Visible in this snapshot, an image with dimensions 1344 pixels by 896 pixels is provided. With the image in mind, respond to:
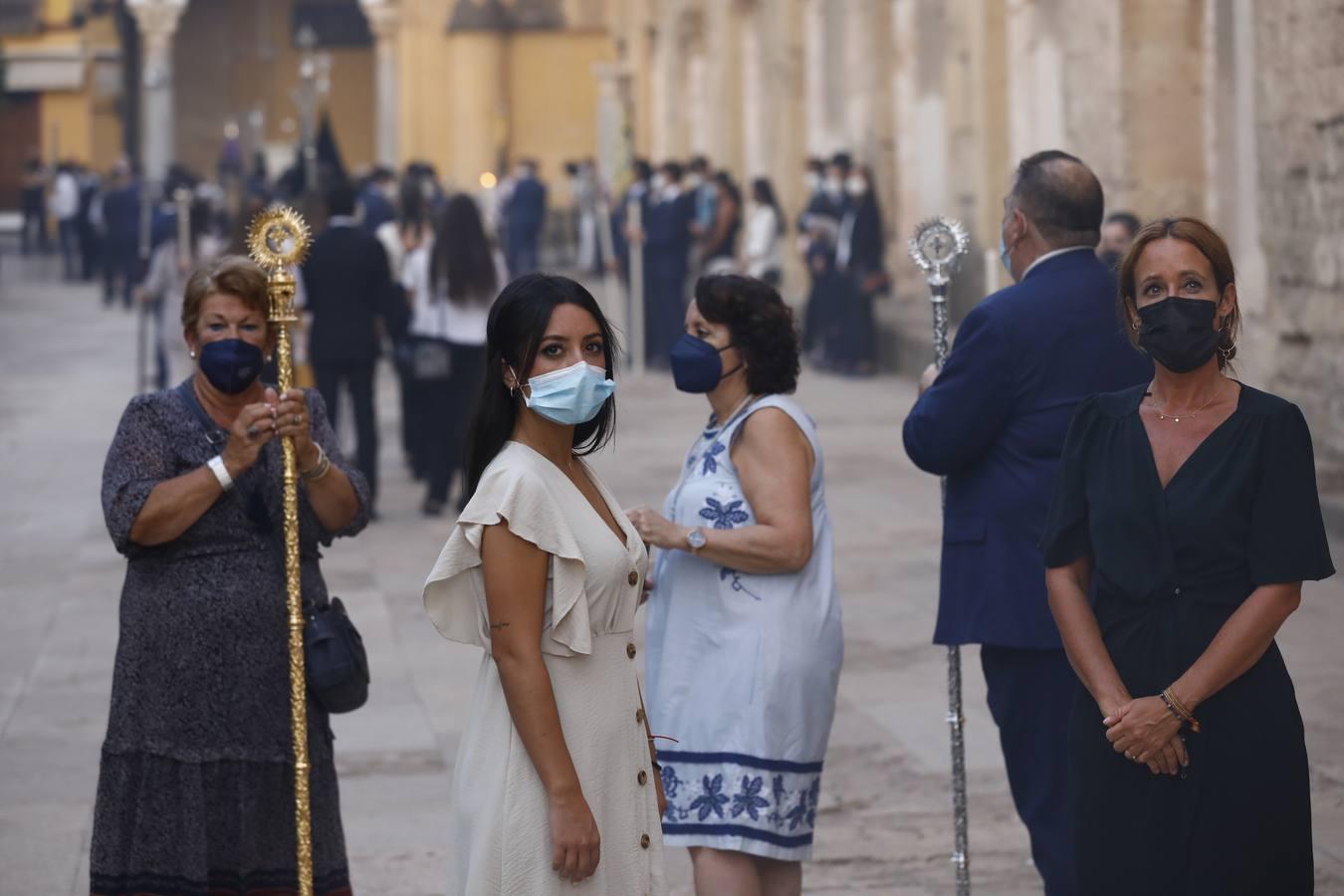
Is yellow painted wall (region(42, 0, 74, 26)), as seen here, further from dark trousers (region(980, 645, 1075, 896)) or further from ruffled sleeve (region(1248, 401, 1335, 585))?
ruffled sleeve (region(1248, 401, 1335, 585))

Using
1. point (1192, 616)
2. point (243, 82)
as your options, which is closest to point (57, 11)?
point (243, 82)

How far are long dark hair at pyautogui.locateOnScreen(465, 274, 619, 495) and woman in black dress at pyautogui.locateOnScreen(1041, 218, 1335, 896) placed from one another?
1.01m

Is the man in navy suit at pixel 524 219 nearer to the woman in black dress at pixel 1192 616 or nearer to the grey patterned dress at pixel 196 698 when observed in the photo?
the grey patterned dress at pixel 196 698

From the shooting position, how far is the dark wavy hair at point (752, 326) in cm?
515

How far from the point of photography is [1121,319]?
427 cm

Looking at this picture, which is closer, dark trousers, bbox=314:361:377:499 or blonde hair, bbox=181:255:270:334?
blonde hair, bbox=181:255:270:334

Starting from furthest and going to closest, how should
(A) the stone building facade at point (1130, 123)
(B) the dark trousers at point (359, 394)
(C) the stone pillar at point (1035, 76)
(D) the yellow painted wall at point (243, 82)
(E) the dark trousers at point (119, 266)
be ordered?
(D) the yellow painted wall at point (243, 82)
(E) the dark trousers at point (119, 266)
(C) the stone pillar at point (1035, 76)
(B) the dark trousers at point (359, 394)
(A) the stone building facade at point (1130, 123)

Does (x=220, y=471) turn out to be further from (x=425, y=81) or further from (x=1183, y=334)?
(x=425, y=81)

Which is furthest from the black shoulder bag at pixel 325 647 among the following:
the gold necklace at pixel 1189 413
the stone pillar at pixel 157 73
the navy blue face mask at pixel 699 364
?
the stone pillar at pixel 157 73

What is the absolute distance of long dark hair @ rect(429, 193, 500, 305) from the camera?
12344 mm

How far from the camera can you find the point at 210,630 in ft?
14.9

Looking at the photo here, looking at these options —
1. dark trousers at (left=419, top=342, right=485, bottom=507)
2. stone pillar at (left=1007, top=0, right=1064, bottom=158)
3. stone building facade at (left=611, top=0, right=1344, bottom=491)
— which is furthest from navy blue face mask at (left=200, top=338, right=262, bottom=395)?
stone pillar at (left=1007, top=0, right=1064, bottom=158)

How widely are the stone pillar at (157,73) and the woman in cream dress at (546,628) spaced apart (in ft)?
147

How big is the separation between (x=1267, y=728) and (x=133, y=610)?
2290 mm
